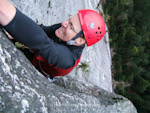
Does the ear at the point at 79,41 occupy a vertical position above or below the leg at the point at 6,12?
below

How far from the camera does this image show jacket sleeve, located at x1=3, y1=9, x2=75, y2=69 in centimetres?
156

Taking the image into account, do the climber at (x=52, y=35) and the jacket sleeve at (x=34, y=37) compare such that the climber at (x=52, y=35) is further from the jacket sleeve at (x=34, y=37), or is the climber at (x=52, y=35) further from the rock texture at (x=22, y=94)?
the rock texture at (x=22, y=94)

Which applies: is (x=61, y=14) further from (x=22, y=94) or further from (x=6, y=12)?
(x=22, y=94)

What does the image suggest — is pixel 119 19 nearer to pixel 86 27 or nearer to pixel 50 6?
pixel 50 6

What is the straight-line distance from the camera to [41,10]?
426cm

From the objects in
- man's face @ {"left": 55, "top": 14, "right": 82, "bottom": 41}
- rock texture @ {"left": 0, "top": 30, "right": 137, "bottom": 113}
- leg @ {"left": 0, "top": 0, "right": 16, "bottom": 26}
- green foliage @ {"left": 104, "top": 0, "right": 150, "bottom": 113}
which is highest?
leg @ {"left": 0, "top": 0, "right": 16, "bottom": 26}

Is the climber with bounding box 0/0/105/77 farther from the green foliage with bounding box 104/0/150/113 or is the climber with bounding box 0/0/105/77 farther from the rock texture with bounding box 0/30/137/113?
the green foliage with bounding box 104/0/150/113

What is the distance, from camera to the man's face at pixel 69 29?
2289 millimetres

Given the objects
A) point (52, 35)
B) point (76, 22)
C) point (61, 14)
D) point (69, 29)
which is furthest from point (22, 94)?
point (61, 14)

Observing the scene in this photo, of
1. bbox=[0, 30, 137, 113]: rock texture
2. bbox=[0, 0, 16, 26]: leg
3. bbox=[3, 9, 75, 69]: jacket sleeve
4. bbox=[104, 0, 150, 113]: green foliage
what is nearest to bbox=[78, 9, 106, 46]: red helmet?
bbox=[3, 9, 75, 69]: jacket sleeve

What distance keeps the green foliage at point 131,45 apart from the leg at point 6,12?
652 inches

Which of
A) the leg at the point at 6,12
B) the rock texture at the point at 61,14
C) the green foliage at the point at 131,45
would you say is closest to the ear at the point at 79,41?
the leg at the point at 6,12

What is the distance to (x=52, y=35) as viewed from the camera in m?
2.69

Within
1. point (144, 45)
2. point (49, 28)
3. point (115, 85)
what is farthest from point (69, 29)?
point (144, 45)
